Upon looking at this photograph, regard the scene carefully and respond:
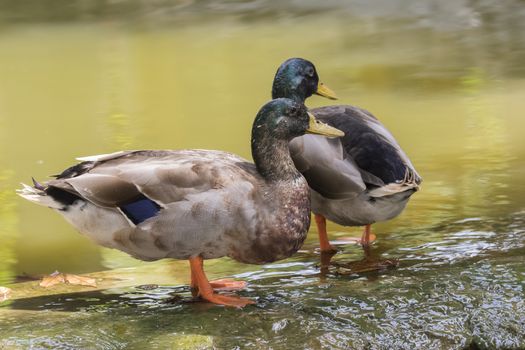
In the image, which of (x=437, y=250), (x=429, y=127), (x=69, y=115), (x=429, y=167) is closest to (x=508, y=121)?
(x=429, y=127)

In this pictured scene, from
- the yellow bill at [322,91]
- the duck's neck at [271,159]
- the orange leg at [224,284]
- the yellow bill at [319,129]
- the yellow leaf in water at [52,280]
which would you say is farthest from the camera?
the yellow bill at [322,91]

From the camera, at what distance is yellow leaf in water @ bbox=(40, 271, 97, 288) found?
5.23 m

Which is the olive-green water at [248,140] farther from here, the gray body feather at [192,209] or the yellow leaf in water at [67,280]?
the gray body feather at [192,209]

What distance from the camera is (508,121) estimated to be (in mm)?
8117

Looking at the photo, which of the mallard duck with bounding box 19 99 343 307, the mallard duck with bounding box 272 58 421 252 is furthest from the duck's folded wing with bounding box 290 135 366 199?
the mallard duck with bounding box 19 99 343 307

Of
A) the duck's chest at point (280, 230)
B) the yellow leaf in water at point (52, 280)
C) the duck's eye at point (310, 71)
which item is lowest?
the yellow leaf in water at point (52, 280)

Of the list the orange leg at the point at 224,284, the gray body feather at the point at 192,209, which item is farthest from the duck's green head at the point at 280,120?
the orange leg at the point at 224,284

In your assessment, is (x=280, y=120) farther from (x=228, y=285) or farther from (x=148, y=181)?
(x=228, y=285)

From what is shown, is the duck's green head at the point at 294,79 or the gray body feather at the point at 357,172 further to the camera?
the duck's green head at the point at 294,79

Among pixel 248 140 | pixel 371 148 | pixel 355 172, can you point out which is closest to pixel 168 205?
pixel 355 172

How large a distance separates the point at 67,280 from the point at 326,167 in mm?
1377

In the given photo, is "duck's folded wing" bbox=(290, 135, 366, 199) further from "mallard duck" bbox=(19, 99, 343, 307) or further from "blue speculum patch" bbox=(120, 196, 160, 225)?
"blue speculum patch" bbox=(120, 196, 160, 225)

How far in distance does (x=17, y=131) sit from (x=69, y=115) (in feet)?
1.93

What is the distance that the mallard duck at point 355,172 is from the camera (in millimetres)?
5242
